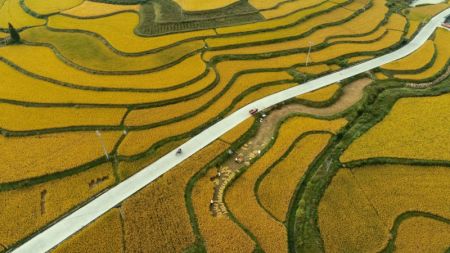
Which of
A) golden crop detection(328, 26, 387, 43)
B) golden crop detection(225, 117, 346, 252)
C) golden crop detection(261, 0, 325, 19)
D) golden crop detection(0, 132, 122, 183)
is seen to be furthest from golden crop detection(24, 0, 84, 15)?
golden crop detection(225, 117, 346, 252)

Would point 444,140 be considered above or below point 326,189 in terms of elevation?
above

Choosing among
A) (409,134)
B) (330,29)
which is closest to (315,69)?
(330,29)

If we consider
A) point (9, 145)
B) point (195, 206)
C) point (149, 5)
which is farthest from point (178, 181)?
point (149, 5)

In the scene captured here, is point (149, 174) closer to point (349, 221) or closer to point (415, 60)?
point (349, 221)

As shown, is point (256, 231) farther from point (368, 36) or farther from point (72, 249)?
point (368, 36)

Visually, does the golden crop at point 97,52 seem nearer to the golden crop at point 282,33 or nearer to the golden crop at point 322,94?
the golden crop at point 282,33

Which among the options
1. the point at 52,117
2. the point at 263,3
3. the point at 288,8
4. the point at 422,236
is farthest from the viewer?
the point at 263,3

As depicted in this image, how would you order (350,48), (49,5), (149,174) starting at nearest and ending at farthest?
(149,174) → (350,48) → (49,5)
